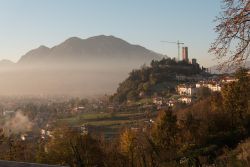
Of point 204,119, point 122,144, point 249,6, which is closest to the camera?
point 249,6

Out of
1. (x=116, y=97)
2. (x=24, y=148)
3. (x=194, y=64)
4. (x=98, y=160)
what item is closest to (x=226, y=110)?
(x=98, y=160)

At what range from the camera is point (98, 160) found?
24969 mm

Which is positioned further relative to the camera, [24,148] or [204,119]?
[204,119]

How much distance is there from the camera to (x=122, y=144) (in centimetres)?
3106

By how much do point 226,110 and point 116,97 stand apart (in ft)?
275

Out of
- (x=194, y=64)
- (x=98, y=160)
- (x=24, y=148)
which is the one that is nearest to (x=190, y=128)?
(x=98, y=160)

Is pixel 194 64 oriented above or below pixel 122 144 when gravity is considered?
above

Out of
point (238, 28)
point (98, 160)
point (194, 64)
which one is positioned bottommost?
point (98, 160)

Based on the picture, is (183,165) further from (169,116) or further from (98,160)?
(169,116)

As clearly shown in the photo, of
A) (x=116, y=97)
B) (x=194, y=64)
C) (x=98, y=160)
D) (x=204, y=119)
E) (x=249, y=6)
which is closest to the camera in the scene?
(x=249, y=6)

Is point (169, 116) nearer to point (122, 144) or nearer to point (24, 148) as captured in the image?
point (122, 144)

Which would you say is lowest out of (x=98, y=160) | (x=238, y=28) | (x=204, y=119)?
(x=98, y=160)

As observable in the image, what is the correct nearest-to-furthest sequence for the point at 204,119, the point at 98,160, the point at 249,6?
1. the point at 249,6
2. the point at 98,160
3. the point at 204,119

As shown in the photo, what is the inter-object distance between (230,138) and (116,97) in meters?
91.0
